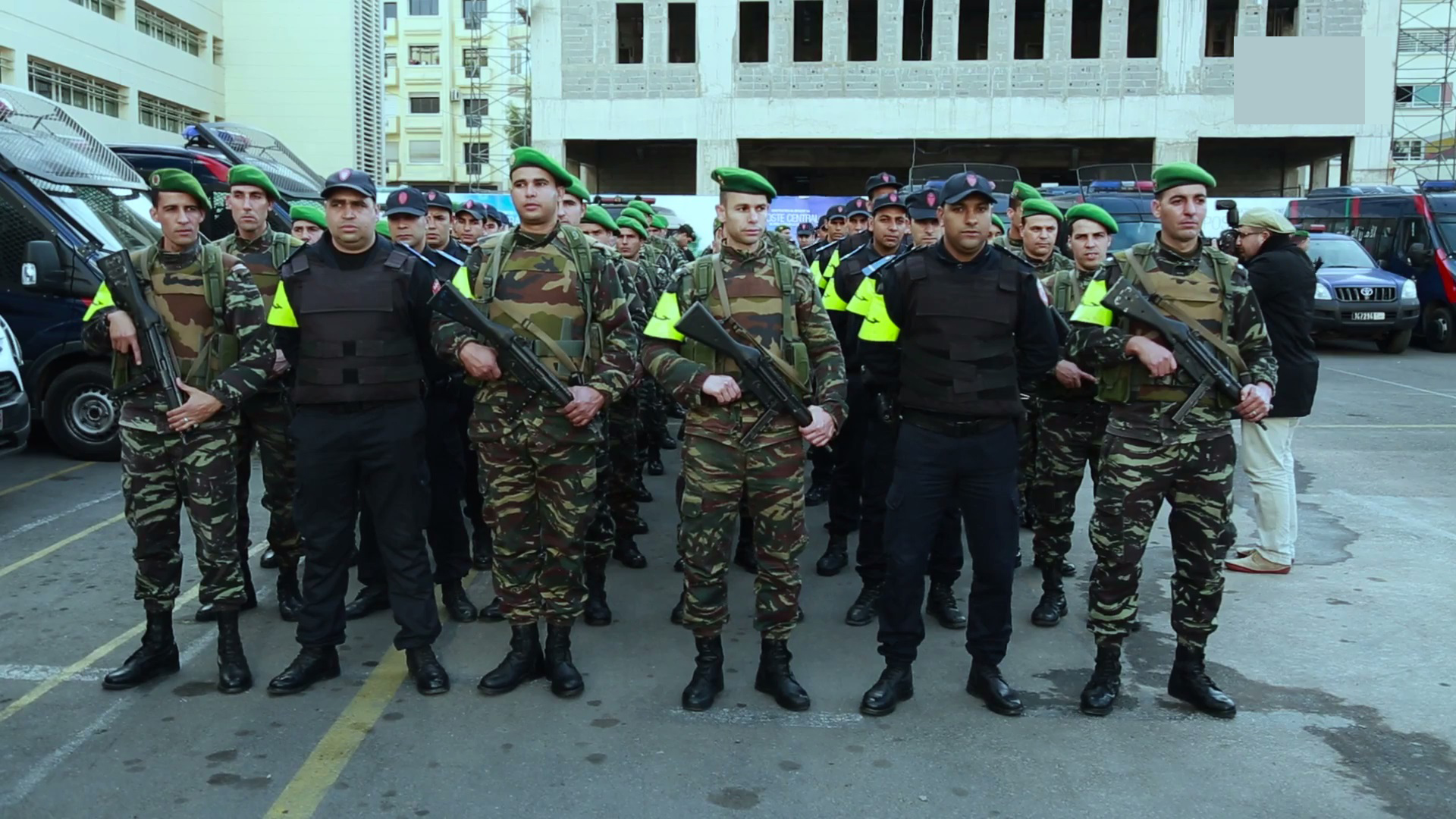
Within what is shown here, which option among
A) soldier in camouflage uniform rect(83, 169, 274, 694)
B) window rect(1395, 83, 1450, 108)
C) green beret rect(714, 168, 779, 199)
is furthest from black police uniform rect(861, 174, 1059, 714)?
window rect(1395, 83, 1450, 108)

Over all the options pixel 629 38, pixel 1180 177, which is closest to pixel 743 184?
pixel 1180 177

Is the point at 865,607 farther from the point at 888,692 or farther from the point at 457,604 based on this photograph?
the point at 457,604

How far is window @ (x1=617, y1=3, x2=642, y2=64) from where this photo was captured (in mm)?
35688

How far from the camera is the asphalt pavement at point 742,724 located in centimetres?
360

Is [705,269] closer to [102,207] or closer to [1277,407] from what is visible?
[1277,407]

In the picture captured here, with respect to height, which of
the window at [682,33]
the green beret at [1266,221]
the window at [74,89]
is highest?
the window at [682,33]

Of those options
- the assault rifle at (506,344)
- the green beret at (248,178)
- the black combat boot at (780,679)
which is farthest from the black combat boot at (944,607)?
the green beret at (248,178)

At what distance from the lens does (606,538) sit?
550 cm

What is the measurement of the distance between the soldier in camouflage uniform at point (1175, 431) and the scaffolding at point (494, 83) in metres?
48.7

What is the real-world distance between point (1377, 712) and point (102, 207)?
909 centimetres

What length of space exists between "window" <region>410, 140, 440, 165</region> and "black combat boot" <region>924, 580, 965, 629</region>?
5448 cm

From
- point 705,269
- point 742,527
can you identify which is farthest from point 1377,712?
point 742,527

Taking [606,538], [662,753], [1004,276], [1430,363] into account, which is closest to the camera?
[662,753]

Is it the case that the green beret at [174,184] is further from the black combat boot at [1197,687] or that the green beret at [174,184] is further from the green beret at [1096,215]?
the black combat boot at [1197,687]
